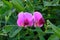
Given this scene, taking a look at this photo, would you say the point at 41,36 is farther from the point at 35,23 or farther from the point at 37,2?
the point at 37,2

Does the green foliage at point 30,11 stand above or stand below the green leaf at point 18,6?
below

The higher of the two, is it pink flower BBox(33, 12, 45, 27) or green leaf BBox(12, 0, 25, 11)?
green leaf BBox(12, 0, 25, 11)

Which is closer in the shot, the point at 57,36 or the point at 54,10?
the point at 57,36

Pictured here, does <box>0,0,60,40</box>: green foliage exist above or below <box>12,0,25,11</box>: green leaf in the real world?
below

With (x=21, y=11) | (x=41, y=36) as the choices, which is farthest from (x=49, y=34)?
(x=21, y=11)
